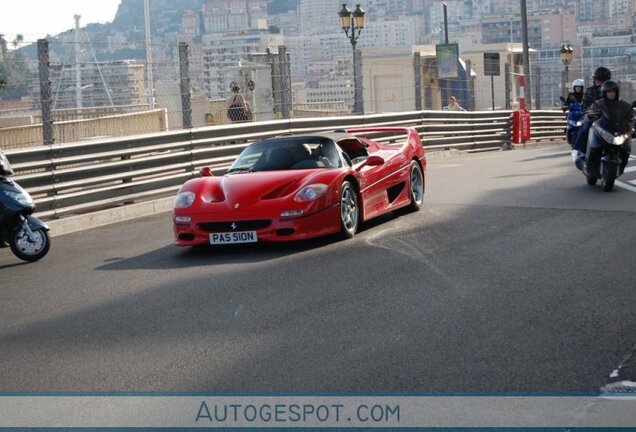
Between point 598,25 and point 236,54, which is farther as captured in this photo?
point 598,25

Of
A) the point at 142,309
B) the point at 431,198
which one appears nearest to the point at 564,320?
the point at 142,309

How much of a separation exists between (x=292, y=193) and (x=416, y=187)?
301 cm

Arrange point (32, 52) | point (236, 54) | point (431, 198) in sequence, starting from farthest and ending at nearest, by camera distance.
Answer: point (236, 54) → point (431, 198) → point (32, 52)

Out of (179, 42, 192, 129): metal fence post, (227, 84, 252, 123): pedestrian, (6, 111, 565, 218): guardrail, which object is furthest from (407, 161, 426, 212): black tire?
(227, 84, 252, 123): pedestrian

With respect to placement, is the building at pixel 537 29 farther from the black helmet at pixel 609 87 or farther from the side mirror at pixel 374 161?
the side mirror at pixel 374 161

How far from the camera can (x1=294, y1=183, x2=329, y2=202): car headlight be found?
1072 centimetres

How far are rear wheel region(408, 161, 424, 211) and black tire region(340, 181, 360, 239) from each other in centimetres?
180

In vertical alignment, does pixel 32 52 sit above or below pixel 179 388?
above

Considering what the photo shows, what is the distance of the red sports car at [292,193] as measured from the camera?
1061 cm

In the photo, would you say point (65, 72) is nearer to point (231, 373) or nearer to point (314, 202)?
point (314, 202)

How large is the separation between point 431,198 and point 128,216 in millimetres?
4014

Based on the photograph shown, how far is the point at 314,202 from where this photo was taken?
10711 mm

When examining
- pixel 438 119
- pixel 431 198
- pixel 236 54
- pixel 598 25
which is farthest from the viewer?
pixel 598 25

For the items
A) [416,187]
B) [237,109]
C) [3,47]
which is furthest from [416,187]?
[237,109]
